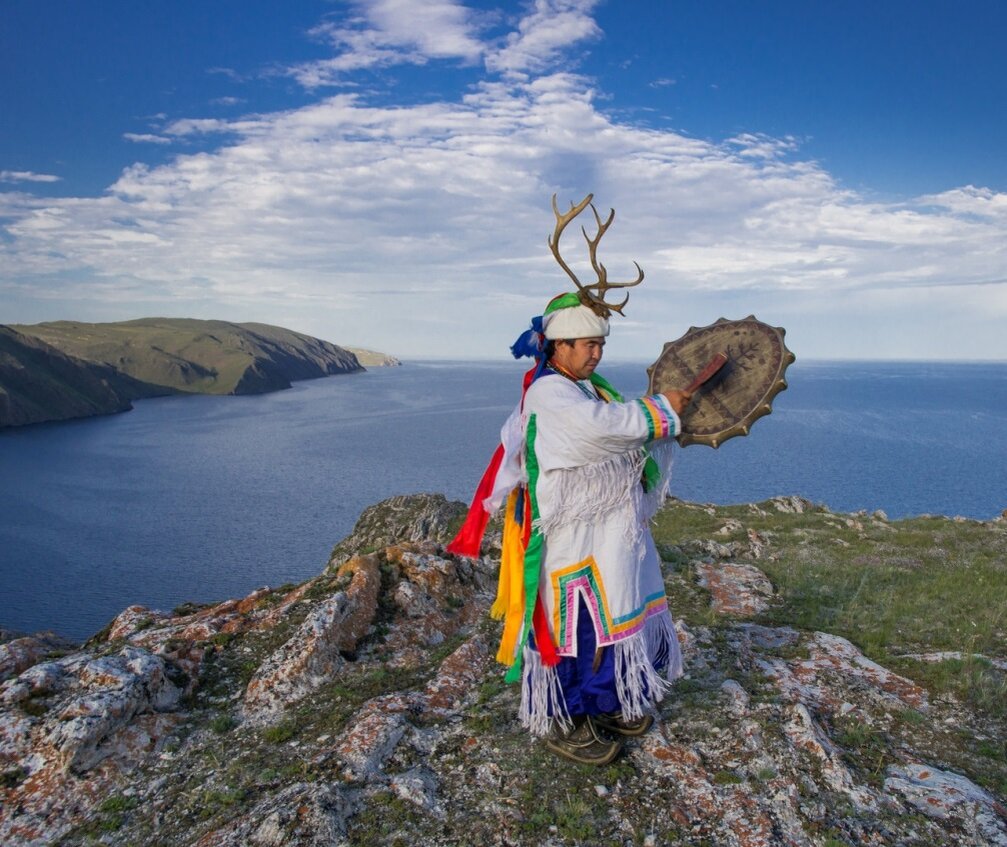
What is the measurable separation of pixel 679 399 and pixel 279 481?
65.1m

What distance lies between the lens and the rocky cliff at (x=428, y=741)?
13.7ft

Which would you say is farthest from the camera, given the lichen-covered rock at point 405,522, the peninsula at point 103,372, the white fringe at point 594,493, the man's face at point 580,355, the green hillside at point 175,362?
the green hillside at point 175,362

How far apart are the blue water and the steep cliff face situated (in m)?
8.92

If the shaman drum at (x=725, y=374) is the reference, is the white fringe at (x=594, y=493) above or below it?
below

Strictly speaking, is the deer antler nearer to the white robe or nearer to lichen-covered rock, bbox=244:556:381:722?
the white robe

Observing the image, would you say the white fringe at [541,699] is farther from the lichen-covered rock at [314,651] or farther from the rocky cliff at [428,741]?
the lichen-covered rock at [314,651]

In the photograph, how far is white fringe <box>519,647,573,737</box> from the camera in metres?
4.74

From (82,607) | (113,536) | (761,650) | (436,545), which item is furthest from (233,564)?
(761,650)

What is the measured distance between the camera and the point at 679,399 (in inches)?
170

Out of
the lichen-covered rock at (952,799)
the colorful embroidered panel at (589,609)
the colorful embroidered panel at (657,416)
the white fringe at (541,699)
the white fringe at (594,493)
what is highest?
the colorful embroidered panel at (657,416)

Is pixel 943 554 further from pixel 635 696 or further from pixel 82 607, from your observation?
pixel 82 607

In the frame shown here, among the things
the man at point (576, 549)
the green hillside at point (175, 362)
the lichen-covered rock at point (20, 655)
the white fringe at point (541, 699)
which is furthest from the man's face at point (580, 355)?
the green hillside at point (175, 362)

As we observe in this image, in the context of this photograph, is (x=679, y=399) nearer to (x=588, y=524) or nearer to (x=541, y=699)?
(x=588, y=524)

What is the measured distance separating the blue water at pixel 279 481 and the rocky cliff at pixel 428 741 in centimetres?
3532
